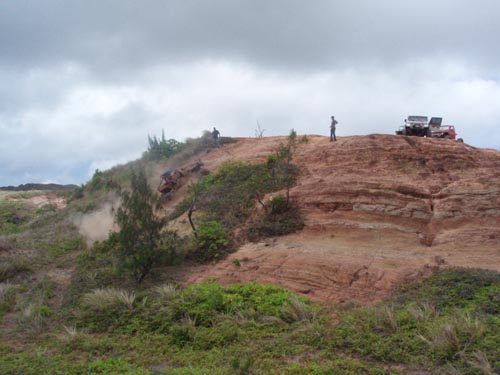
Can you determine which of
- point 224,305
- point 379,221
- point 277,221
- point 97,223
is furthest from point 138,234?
point 97,223

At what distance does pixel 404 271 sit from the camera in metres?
11.2

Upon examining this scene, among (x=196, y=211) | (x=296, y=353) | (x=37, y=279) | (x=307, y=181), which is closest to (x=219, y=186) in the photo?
(x=196, y=211)

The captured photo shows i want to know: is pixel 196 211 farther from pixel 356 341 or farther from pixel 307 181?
pixel 356 341

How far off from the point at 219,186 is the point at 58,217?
10.3 m

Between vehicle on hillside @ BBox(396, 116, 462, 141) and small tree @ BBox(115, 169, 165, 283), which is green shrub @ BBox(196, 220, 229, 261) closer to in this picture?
small tree @ BBox(115, 169, 165, 283)

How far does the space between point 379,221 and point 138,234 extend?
7.45 metres

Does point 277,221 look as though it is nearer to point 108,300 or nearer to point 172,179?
point 108,300

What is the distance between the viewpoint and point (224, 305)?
1015cm

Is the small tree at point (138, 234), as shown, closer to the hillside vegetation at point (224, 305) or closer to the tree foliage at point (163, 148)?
the hillside vegetation at point (224, 305)

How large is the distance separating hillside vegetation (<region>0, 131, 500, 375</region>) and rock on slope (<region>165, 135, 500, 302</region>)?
14 cm

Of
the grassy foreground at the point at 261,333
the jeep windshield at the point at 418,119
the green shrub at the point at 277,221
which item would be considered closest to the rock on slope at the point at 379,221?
the green shrub at the point at 277,221

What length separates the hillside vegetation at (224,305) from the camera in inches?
295

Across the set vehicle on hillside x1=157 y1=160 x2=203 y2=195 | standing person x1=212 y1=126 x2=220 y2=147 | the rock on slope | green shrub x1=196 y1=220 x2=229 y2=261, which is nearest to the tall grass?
the rock on slope

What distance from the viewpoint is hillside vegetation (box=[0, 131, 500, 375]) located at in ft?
24.6
